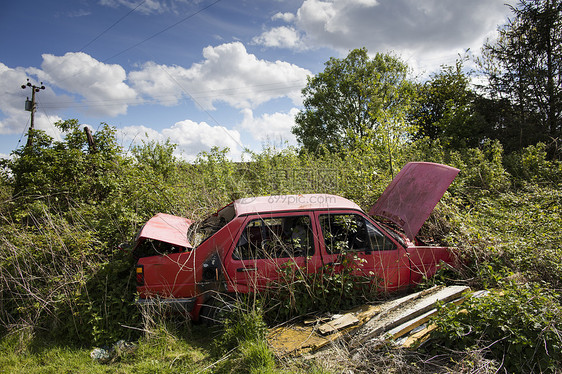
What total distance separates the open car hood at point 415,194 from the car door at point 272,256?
5.63 feet

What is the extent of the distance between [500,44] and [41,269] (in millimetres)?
21820

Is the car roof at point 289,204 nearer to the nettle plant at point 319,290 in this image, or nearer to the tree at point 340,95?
the nettle plant at point 319,290

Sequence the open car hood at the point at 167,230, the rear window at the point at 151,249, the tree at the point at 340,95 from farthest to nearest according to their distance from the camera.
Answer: the tree at the point at 340,95 < the rear window at the point at 151,249 < the open car hood at the point at 167,230

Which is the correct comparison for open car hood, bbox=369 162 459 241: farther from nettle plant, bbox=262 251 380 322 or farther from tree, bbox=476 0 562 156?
tree, bbox=476 0 562 156

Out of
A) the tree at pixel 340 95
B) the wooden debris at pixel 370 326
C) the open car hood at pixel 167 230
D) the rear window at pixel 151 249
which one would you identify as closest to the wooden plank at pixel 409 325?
the wooden debris at pixel 370 326

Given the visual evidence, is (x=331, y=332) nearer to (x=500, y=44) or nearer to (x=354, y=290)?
(x=354, y=290)

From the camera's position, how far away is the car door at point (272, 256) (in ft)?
12.5

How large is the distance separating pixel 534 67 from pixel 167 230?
20.1 meters

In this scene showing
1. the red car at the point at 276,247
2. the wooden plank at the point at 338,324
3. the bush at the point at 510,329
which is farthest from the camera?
the red car at the point at 276,247

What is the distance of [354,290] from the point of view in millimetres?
4074

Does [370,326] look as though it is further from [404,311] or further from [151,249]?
[151,249]

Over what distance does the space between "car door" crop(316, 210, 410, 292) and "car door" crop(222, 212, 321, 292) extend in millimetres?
207

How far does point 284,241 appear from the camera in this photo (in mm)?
4145

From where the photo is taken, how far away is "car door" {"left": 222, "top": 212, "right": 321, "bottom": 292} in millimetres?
3799
